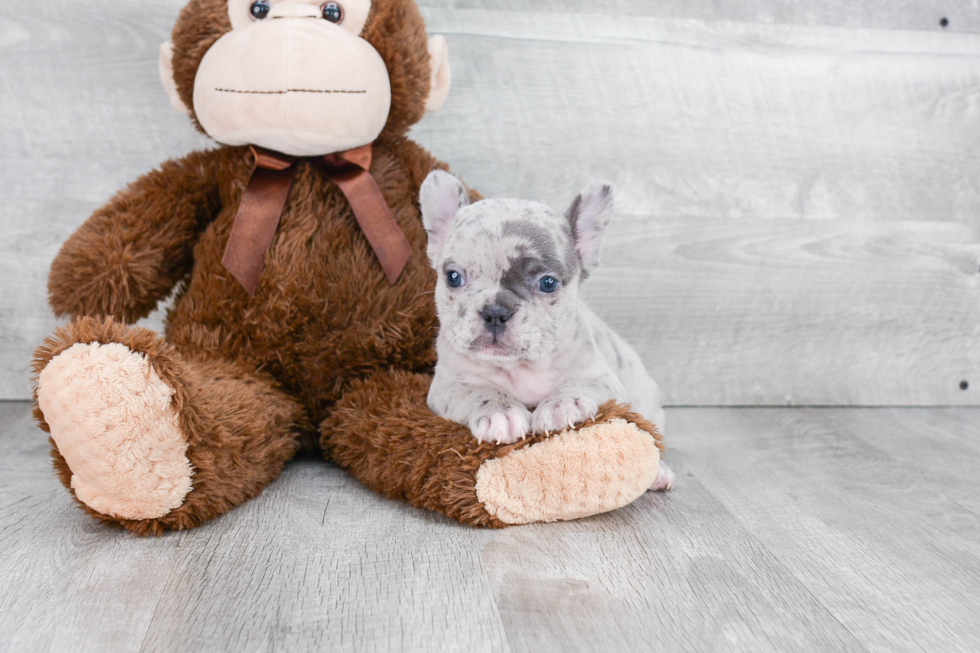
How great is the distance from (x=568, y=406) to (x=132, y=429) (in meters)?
0.62

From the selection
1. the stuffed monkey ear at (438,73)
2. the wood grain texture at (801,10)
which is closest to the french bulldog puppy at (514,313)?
the stuffed monkey ear at (438,73)

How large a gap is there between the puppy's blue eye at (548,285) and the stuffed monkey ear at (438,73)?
0.56 meters

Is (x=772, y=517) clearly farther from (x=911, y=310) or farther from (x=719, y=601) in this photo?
(x=911, y=310)

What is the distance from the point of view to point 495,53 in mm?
1971

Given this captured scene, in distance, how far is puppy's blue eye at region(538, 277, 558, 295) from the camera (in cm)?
124

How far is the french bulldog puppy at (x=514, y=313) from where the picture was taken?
3.97ft

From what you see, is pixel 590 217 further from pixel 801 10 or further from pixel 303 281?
pixel 801 10

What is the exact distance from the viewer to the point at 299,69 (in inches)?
54.6

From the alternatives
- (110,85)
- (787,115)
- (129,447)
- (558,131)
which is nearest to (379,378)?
(129,447)

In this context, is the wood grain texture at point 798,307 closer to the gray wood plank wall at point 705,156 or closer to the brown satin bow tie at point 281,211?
the gray wood plank wall at point 705,156

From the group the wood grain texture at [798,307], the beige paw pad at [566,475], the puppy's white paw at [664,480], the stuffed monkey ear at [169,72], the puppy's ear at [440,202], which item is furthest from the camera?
the wood grain texture at [798,307]

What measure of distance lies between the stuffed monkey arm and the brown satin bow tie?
123 mm

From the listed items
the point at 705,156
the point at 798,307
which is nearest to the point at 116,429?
the point at 705,156

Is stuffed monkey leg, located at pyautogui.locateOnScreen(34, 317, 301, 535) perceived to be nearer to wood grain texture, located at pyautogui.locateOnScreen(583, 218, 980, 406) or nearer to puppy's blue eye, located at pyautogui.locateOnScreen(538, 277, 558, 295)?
puppy's blue eye, located at pyautogui.locateOnScreen(538, 277, 558, 295)
